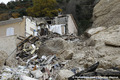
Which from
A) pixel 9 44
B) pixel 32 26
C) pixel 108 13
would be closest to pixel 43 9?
pixel 32 26

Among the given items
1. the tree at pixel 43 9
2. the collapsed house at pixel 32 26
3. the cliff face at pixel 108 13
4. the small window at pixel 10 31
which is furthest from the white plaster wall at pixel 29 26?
the cliff face at pixel 108 13

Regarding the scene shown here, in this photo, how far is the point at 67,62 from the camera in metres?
6.50

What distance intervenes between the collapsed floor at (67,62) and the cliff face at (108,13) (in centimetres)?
112

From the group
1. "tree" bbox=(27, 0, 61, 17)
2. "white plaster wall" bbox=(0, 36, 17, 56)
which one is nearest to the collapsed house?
"tree" bbox=(27, 0, 61, 17)

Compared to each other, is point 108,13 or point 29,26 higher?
point 108,13

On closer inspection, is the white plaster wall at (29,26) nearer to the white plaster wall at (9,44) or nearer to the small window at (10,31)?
the small window at (10,31)

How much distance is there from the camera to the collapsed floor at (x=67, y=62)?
13.1 ft

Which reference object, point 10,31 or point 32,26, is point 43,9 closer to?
point 32,26

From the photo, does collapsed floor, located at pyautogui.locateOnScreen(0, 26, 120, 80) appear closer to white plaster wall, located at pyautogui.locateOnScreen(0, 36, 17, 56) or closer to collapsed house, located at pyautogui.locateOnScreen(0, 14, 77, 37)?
white plaster wall, located at pyautogui.locateOnScreen(0, 36, 17, 56)

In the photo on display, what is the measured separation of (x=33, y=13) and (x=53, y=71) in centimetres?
2022

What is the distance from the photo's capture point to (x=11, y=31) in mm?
15320

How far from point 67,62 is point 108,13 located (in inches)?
254

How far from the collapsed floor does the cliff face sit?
3.68 feet

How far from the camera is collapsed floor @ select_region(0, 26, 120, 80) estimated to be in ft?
13.1
